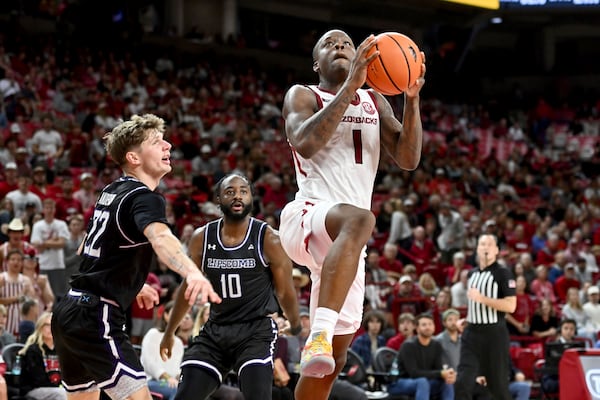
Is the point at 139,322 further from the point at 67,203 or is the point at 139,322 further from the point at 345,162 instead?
the point at 345,162

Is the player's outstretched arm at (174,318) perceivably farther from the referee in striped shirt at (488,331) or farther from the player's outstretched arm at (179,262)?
the referee in striped shirt at (488,331)

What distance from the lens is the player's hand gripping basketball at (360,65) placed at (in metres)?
4.96

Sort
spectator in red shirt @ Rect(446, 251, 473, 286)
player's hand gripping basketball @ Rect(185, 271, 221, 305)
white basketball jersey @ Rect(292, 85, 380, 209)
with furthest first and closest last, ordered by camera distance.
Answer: spectator in red shirt @ Rect(446, 251, 473, 286), white basketball jersey @ Rect(292, 85, 380, 209), player's hand gripping basketball @ Rect(185, 271, 221, 305)

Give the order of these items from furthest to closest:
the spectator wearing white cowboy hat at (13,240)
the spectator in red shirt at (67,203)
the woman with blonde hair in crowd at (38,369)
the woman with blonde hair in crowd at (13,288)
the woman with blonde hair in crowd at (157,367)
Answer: the spectator in red shirt at (67,203), the spectator wearing white cowboy hat at (13,240), the woman with blonde hair in crowd at (13,288), the woman with blonde hair in crowd at (157,367), the woman with blonde hair in crowd at (38,369)

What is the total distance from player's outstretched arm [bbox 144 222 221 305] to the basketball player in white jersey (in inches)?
30.4

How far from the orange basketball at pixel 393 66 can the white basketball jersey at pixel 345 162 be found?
236 mm

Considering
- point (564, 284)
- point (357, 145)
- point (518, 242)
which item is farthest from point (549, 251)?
point (357, 145)

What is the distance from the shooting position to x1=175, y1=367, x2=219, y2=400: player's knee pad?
629cm

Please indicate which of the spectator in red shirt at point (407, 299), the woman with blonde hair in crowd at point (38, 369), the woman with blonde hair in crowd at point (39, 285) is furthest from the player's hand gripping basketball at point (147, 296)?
the spectator in red shirt at point (407, 299)

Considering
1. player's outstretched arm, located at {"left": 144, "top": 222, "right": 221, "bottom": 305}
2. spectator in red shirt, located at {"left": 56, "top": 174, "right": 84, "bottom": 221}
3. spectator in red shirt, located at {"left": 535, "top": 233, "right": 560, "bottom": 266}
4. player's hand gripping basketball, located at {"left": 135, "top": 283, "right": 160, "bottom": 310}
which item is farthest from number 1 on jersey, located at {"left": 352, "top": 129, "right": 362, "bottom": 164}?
spectator in red shirt, located at {"left": 535, "top": 233, "right": 560, "bottom": 266}

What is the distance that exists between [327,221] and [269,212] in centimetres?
1035

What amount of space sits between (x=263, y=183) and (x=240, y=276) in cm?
1033

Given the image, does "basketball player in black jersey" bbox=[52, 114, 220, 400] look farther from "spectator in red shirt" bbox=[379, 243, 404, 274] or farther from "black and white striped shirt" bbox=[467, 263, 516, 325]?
"spectator in red shirt" bbox=[379, 243, 404, 274]

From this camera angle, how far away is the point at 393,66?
5.13 metres
